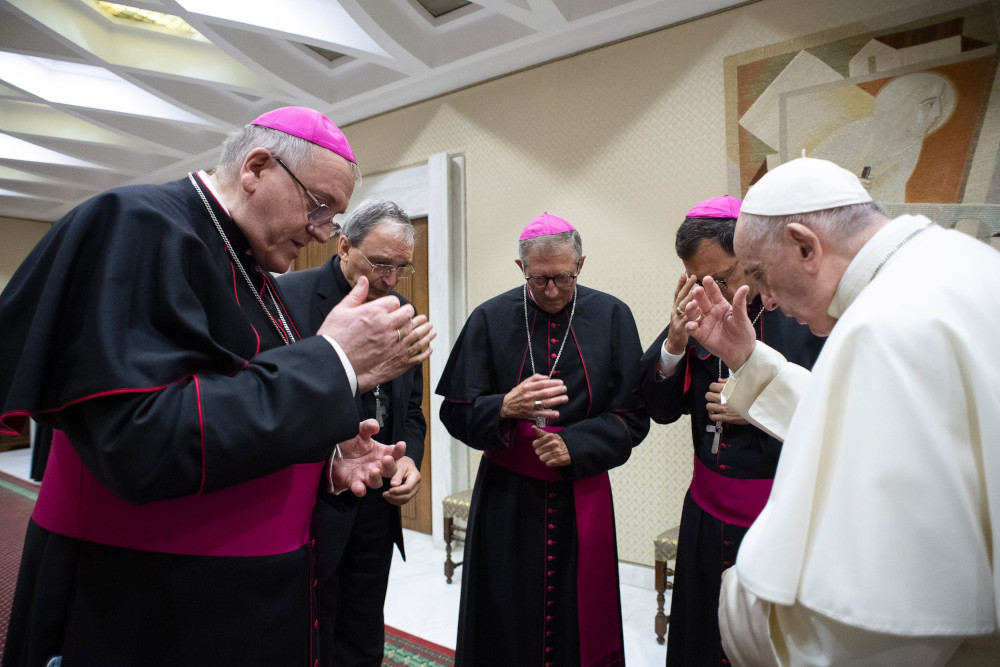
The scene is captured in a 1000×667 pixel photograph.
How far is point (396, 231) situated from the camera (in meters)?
2.63

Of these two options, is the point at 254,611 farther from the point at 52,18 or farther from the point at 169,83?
the point at 169,83

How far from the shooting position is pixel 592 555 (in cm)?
240

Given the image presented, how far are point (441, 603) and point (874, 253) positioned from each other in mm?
3722

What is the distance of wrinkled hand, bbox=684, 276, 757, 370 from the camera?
1.86 m

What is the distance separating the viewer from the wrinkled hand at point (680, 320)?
2158 mm

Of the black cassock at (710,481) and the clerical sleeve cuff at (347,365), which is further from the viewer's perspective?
the black cassock at (710,481)

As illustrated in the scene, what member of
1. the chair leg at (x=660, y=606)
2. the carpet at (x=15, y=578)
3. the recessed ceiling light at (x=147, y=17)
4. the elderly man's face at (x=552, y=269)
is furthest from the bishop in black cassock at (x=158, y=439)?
the recessed ceiling light at (x=147, y=17)

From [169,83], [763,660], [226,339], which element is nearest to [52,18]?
[169,83]

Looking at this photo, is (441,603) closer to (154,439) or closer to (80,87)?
(154,439)

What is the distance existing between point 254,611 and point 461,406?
1421 millimetres

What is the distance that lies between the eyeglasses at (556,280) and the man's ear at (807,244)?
1241 millimetres

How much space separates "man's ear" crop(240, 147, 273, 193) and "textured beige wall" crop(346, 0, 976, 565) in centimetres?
338

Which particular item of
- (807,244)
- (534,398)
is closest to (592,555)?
(534,398)

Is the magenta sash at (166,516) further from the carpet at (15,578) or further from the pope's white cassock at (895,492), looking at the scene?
the pope's white cassock at (895,492)
